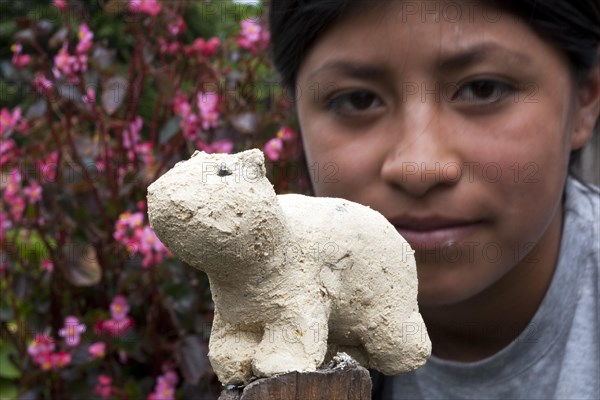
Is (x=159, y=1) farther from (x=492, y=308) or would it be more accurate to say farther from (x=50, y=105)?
(x=492, y=308)

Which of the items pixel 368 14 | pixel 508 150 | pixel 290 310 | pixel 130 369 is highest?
pixel 368 14

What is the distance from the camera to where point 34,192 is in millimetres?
1856

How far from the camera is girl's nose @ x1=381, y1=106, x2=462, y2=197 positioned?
1.28 m

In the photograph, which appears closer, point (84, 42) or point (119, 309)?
point (119, 309)

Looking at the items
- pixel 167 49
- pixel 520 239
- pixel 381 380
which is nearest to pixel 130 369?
pixel 381 380

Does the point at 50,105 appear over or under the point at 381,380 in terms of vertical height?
over

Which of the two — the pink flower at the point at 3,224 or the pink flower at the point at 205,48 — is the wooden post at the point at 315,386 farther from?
the pink flower at the point at 205,48

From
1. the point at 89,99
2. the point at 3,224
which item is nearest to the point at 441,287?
the point at 89,99

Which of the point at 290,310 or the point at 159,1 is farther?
the point at 159,1

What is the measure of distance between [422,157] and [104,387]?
3.45 feet

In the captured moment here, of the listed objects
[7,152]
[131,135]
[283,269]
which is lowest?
[283,269]

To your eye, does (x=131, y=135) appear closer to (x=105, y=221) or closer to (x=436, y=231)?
(x=105, y=221)

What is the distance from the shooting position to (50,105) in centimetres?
194

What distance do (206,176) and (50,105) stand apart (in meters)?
1.25
